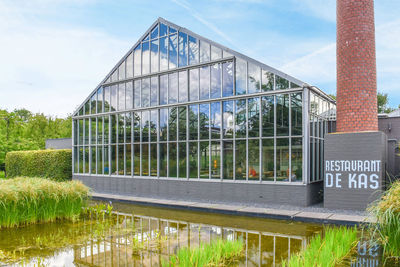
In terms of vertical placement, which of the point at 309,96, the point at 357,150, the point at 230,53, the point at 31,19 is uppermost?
the point at 31,19

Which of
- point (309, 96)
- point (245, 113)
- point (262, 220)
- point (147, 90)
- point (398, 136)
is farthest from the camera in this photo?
point (147, 90)

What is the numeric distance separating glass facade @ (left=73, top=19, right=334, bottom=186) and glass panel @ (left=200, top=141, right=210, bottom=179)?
0.13 feet

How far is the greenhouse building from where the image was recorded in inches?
432

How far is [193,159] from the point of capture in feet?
43.0

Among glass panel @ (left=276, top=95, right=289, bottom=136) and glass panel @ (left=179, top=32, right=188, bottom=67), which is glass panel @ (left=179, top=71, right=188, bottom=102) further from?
glass panel @ (left=276, top=95, right=289, bottom=136)

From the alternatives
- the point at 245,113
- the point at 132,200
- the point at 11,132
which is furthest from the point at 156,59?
the point at 11,132

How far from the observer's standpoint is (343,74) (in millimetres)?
10469

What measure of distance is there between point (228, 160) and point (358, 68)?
5.33 meters

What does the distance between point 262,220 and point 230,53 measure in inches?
254

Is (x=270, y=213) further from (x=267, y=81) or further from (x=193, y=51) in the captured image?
(x=193, y=51)

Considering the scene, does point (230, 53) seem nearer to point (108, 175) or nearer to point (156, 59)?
point (156, 59)

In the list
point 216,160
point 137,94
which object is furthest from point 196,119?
point 137,94

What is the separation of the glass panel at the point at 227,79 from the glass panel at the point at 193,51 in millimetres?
1439

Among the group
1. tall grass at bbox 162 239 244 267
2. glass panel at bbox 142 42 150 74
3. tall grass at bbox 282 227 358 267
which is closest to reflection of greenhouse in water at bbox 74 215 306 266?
tall grass at bbox 162 239 244 267
